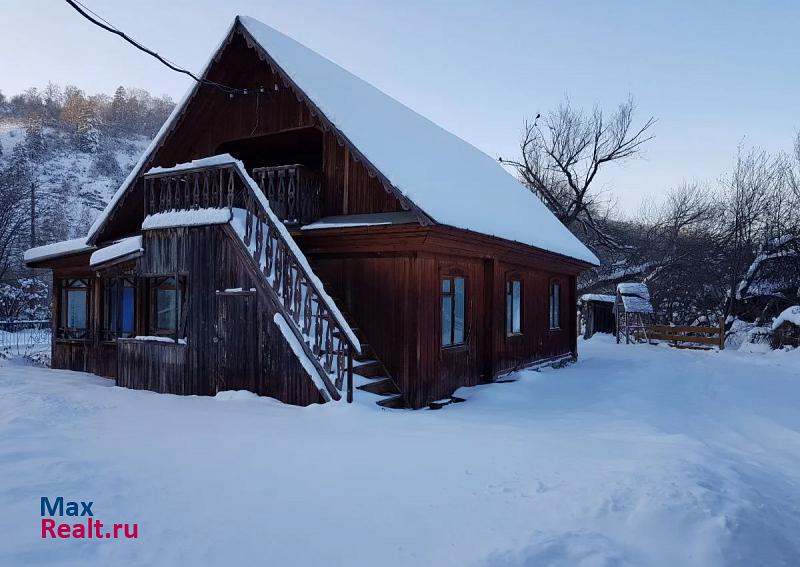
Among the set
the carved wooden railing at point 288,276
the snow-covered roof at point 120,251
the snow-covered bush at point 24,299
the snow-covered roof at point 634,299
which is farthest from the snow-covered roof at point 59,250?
the snow-covered roof at point 634,299

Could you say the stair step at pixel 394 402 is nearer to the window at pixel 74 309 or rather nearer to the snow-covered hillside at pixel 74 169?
the window at pixel 74 309

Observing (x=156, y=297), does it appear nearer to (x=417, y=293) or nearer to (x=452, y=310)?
(x=417, y=293)

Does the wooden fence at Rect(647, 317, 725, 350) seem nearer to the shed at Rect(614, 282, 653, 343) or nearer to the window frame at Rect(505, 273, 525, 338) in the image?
the shed at Rect(614, 282, 653, 343)

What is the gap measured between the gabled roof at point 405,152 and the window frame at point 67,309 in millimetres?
2731

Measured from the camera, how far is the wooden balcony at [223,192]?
944 cm

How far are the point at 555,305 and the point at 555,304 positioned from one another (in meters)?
0.03

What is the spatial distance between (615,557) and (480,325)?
8.32 m

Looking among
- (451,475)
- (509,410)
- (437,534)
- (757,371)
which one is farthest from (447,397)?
(757,371)

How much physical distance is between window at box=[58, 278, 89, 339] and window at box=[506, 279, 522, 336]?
10848 mm

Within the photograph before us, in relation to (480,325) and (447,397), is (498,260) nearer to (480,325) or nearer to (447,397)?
(480,325)

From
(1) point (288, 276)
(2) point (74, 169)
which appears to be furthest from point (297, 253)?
(2) point (74, 169)

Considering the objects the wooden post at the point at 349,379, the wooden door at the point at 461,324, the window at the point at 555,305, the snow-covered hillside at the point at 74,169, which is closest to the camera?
the wooden post at the point at 349,379

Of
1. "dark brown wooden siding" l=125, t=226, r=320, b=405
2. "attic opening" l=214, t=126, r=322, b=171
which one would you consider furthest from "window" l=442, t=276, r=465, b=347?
"attic opening" l=214, t=126, r=322, b=171

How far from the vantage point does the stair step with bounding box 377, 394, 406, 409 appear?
881 cm
